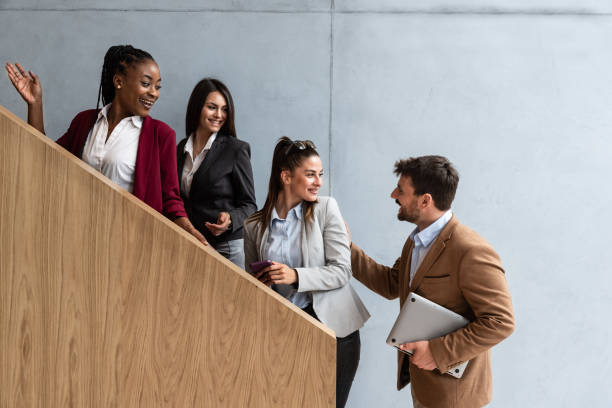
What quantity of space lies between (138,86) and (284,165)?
21.9 inches

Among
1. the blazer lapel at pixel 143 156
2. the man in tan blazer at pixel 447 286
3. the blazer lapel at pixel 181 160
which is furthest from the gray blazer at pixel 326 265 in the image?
the blazer lapel at pixel 181 160

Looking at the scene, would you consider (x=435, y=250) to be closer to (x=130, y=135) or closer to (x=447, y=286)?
(x=447, y=286)

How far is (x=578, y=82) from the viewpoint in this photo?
→ 112 inches

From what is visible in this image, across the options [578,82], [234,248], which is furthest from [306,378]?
[578,82]

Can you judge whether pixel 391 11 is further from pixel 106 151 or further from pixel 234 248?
pixel 106 151

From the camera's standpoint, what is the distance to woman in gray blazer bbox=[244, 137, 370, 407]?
5.82 ft

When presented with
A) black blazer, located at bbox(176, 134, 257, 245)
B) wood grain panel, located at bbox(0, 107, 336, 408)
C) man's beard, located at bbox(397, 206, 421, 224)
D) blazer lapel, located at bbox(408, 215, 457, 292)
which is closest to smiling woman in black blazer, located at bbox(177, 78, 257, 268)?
black blazer, located at bbox(176, 134, 257, 245)

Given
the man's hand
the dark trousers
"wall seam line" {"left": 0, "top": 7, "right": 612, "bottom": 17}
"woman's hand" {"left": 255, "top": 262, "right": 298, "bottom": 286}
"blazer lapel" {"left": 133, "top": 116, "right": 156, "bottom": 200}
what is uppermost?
"wall seam line" {"left": 0, "top": 7, "right": 612, "bottom": 17}

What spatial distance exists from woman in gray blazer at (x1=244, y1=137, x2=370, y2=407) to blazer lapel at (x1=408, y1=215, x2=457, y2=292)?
0.94 ft

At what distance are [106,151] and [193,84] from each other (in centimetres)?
115

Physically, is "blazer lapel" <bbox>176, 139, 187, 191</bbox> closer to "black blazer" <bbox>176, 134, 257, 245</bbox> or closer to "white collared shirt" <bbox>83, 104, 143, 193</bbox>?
"black blazer" <bbox>176, 134, 257, 245</bbox>

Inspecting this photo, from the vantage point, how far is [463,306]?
1.58 metres

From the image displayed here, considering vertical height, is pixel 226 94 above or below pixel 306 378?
above

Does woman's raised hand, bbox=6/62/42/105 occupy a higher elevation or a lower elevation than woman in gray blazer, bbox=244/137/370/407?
higher
